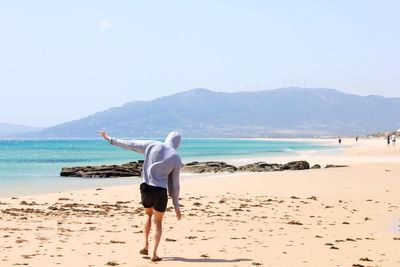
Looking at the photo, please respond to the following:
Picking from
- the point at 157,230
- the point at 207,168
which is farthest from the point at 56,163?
the point at 157,230

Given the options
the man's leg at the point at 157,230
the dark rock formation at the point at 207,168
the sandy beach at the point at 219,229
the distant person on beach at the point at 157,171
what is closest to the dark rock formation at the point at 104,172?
the dark rock formation at the point at 207,168

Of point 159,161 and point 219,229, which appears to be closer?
point 159,161

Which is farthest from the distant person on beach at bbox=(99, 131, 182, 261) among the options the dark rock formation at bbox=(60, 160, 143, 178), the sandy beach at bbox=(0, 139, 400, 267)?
the dark rock formation at bbox=(60, 160, 143, 178)

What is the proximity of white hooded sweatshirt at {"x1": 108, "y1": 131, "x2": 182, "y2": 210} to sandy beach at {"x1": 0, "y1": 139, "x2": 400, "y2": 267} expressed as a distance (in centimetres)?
121

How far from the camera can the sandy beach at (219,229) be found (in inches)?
388

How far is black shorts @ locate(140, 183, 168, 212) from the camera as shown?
952cm

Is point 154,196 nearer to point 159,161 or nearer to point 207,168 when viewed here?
point 159,161

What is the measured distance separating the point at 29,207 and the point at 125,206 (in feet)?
8.61

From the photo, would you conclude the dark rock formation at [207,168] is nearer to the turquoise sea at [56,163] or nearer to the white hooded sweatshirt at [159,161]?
the turquoise sea at [56,163]

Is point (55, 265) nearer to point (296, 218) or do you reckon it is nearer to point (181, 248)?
point (181, 248)

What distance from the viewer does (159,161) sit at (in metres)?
9.47

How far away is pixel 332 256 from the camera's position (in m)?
10.1

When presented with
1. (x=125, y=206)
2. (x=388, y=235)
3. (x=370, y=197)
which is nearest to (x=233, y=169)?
(x=370, y=197)

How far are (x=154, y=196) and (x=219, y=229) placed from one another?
13.2 ft
